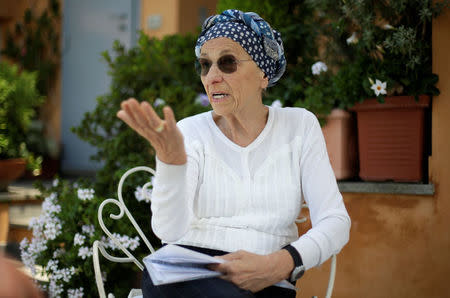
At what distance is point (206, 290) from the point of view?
156 centimetres

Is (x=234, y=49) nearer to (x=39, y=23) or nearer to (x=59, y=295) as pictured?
(x=59, y=295)

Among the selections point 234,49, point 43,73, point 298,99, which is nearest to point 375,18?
point 298,99

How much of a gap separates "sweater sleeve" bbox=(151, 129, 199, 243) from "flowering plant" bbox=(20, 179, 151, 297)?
3.55 feet

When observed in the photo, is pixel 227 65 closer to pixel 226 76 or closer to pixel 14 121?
pixel 226 76

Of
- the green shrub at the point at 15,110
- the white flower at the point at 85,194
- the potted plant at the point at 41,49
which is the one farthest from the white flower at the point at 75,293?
the potted plant at the point at 41,49

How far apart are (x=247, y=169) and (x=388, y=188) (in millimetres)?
1272

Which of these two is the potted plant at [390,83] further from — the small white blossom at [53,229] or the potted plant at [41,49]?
the potted plant at [41,49]

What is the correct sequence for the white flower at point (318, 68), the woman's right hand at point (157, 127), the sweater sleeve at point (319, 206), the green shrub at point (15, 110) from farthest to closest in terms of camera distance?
the green shrub at point (15, 110) → the white flower at point (318, 68) → the sweater sleeve at point (319, 206) → the woman's right hand at point (157, 127)

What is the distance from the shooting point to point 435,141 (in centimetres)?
278

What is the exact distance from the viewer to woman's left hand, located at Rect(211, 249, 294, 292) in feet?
5.07

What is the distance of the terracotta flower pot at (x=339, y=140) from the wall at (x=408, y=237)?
26 cm

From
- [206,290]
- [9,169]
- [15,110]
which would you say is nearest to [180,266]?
[206,290]

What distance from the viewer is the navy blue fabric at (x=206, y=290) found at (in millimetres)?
1530

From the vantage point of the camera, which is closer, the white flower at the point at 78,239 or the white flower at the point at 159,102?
the white flower at the point at 78,239
